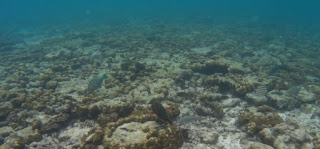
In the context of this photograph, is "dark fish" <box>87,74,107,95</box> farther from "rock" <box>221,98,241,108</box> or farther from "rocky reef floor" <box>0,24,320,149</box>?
"rock" <box>221,98,241,108</box>

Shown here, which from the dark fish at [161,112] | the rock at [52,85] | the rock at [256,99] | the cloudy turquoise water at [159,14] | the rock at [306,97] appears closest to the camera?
the dark fish at [161,112]

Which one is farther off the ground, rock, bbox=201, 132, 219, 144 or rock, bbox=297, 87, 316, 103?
rock, bbox=201, 132, 219, 144

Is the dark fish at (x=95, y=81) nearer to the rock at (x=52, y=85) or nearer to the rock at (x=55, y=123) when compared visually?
the rock at (x=55, y=123)

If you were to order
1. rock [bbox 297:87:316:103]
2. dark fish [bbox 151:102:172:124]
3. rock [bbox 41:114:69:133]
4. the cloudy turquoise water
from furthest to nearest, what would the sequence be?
1. the cloudy turquoise water
2. rock [bbox 297:87:316:103]
3. rock [bbox 41:114:69:133]
4. dark fish [bbox 151:102:172:124]

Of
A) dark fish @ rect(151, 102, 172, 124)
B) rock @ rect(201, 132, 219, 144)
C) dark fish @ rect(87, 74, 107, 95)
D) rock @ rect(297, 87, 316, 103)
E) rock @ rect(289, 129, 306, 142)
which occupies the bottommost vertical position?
rock @ rect(297, 87, 316, 103)

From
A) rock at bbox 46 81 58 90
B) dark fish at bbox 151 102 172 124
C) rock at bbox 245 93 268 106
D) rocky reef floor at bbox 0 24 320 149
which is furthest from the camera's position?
rock at bbox 46 81 58 90

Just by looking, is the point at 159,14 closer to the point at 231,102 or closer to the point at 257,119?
the point at 231,102

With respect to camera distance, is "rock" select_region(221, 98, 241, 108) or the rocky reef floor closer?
the rocky reef floor

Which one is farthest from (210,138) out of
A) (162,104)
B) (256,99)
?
(256,99)

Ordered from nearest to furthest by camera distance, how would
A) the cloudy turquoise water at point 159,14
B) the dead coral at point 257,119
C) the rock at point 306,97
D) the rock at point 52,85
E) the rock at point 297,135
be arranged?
the rock at point 297,135
the dead coral at point 257,119
the rock at point 306,97
the rock at point 52,85
the cloudy turquoise water at point 159,14

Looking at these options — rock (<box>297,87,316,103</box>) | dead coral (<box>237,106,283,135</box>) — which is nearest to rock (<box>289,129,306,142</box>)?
dead coral (<box>237,106,283,135</box>)

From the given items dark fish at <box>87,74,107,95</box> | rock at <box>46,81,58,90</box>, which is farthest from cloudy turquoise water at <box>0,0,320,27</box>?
dark fish at <box>87,74,107,95</box>

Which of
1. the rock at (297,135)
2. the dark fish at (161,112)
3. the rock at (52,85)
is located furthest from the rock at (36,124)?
the rock at (297,135)

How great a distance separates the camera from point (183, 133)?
799 centimetres
